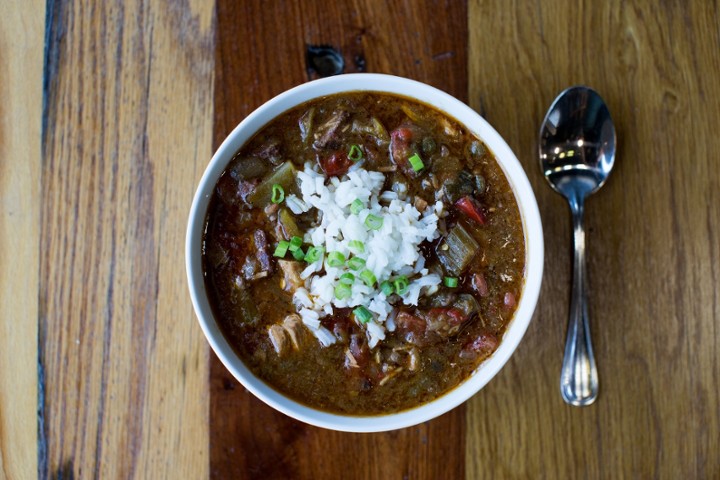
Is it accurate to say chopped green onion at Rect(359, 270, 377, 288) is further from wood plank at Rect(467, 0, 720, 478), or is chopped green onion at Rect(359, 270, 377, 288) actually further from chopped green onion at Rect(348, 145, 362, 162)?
wood plank at Rect(467, 0, 720, 478)

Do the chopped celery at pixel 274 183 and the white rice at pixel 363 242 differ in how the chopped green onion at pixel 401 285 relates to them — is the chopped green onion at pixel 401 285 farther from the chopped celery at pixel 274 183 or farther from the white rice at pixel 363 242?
the chopped celery at pixel 274 183

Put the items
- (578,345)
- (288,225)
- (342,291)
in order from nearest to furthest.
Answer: (342,291) → (288,225) → (578,345)

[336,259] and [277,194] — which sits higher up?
[277,194]

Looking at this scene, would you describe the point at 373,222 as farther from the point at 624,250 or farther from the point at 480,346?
the point at 624,250

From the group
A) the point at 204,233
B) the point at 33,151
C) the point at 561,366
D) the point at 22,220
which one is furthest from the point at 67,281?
the point at 561,366

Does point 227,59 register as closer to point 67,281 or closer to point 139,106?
point 139,106

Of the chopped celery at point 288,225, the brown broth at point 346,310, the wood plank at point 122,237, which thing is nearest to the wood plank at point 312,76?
the wood plank at point 122,237

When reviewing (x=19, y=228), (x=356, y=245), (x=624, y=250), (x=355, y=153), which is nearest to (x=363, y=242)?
(x=356, y=245)
